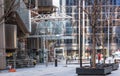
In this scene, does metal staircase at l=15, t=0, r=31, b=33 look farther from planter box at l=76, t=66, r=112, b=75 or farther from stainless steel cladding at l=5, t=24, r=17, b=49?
planter box at l=76, t=66, r=112, b=75

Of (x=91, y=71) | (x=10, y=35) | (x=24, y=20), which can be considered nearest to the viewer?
(x=91, y=71)

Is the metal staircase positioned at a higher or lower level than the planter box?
higher

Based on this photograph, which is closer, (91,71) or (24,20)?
(91,71)

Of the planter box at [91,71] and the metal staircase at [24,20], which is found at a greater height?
the metal staircase at [24,20]

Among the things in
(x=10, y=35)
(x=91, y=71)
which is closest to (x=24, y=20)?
(x=10, y=35)

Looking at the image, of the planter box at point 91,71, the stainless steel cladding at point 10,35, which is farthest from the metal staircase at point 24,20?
the planter box at point 91,71

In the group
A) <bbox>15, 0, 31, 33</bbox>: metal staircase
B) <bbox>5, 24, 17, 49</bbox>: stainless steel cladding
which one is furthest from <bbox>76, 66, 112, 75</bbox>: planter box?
<bbox>15, 0, 31, 33</bbox>: metal staircase

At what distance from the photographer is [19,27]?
56.4m

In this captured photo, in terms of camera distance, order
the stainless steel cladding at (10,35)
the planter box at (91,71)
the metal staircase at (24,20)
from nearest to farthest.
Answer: the planter box at (91,71)
the stainless steel cladding at (10,35)
the metal staircase at (24,20)

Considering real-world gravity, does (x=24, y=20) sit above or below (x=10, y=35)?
above

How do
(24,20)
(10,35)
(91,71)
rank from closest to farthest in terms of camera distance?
1. (91,71)
2. (10,35)
3. (24,20)

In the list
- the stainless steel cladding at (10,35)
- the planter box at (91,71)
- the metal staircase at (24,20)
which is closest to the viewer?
the planter box at (91,71)

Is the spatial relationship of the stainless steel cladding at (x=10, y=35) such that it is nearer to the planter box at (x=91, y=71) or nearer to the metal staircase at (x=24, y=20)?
the metal staircase at (x=24, y=20)

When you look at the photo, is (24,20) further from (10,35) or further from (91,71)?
(91,71)
